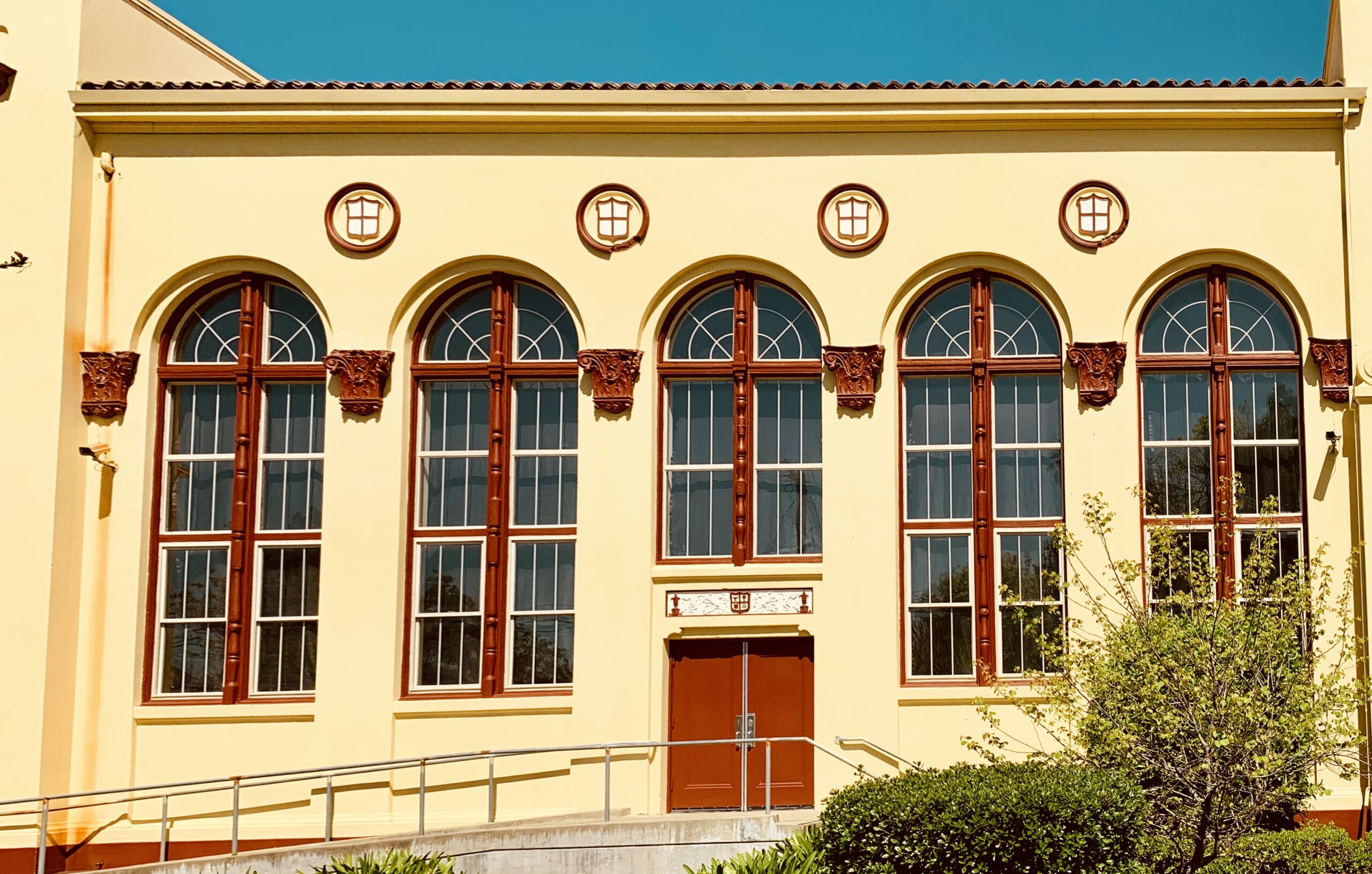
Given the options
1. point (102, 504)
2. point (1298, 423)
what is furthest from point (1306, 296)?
point (102, 504)

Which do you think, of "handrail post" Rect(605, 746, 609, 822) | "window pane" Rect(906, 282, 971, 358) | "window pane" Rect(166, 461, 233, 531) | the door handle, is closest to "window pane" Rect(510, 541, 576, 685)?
"handrail post" Rect(605, 746, 609, 822)

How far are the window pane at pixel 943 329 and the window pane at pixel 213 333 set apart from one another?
8.18m

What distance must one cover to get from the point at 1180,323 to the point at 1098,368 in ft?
4.18

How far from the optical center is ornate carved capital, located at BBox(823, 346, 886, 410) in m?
18.3

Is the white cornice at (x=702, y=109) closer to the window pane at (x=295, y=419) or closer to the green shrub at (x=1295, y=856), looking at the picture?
the window pane at (x=295, y=419)

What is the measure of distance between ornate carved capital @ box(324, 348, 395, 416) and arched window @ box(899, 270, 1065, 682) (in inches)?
243

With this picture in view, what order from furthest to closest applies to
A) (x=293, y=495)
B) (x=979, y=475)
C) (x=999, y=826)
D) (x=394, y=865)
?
(x=293, y=495) < (x=979, y=475) < (x=394, y=865) < (x=999, y=826)

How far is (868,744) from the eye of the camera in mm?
17766

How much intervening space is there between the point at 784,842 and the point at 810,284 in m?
6.59

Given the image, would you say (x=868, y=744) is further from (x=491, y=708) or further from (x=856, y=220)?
(x=856, y=220)

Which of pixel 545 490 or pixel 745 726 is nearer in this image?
pixel 745 726

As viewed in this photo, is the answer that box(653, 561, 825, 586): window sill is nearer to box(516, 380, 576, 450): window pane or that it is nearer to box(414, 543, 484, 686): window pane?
box(516, 380, 576, 450): window pane

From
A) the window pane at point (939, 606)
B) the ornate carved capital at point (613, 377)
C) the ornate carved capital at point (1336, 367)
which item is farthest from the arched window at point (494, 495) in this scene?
the ornate carved capital at point (1336, 367)

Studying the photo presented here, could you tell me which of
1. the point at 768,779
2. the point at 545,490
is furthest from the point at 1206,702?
the point at 545,490
